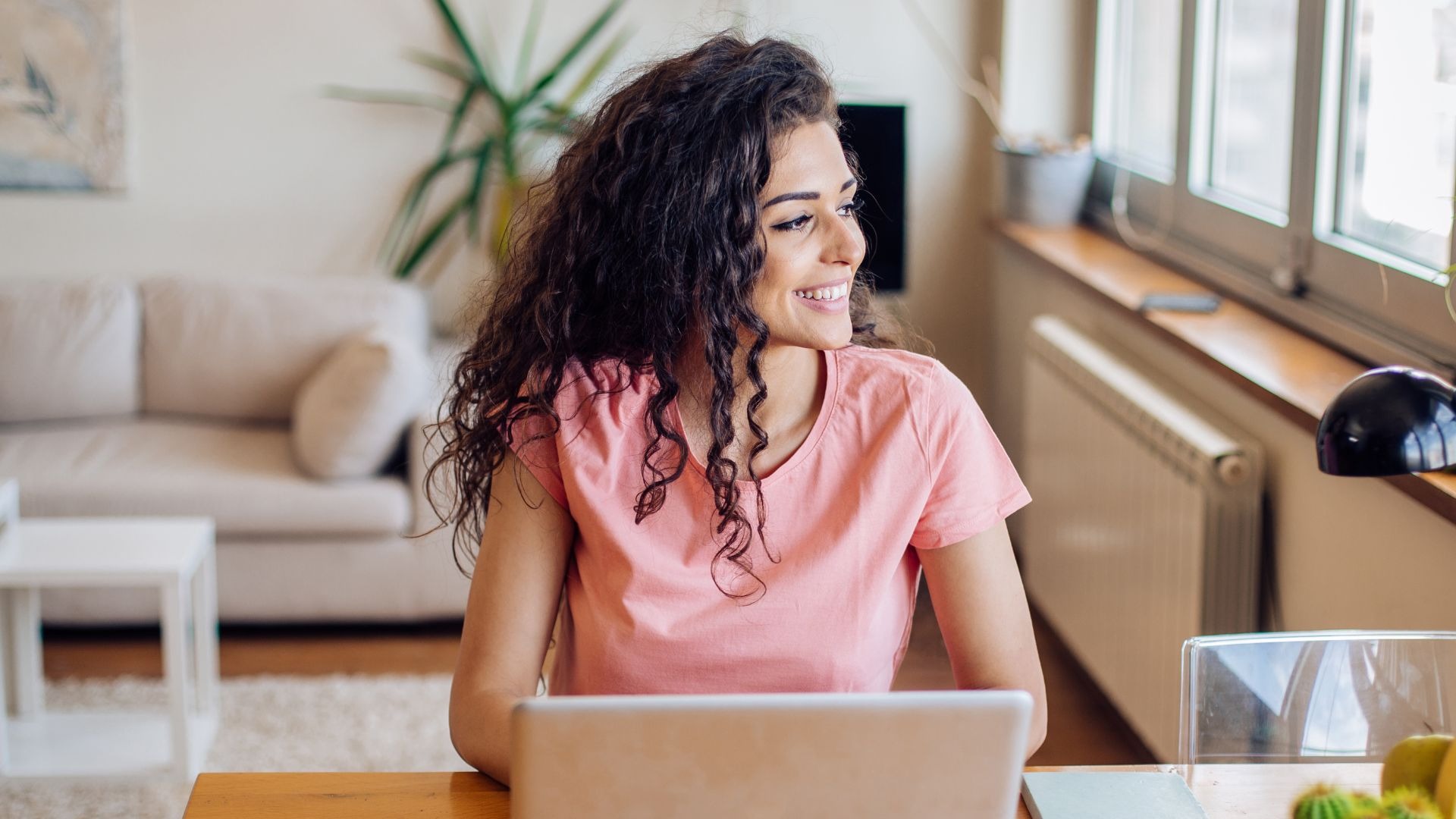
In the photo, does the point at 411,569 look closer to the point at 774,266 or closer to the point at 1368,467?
the point at 774,266

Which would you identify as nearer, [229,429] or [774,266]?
[774,266]

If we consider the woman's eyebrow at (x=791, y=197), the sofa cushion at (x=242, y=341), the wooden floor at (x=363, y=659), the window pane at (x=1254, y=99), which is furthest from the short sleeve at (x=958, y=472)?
the sofa cushion at (x=242, y=341)

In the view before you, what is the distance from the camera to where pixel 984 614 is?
1379 mm

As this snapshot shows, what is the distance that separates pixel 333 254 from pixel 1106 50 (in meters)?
2.15

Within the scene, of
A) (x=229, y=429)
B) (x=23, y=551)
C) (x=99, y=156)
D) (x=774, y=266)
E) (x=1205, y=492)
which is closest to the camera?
(x=774, y=266)

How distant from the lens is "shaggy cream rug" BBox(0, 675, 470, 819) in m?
2.56

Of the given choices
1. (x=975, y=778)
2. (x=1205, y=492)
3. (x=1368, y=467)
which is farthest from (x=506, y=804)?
(x=1205, y=492)

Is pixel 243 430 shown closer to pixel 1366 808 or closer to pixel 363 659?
pixel 363 659

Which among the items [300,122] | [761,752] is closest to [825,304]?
[761,752]

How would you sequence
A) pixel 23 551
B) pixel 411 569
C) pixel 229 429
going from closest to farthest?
pixel 23 551
pixel 411 569
pixel 229 429

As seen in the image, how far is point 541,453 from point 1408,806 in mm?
813

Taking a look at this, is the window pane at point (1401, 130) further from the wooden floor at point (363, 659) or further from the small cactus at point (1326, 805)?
the small cactus at point (1326, 805)

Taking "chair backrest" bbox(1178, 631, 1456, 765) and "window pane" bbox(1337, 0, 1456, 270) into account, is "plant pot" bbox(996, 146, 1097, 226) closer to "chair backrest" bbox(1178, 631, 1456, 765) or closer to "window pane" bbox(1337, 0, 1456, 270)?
"window pane" bbox(1337, 0, 1456, 270)

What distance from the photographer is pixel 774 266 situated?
1.37 metres
